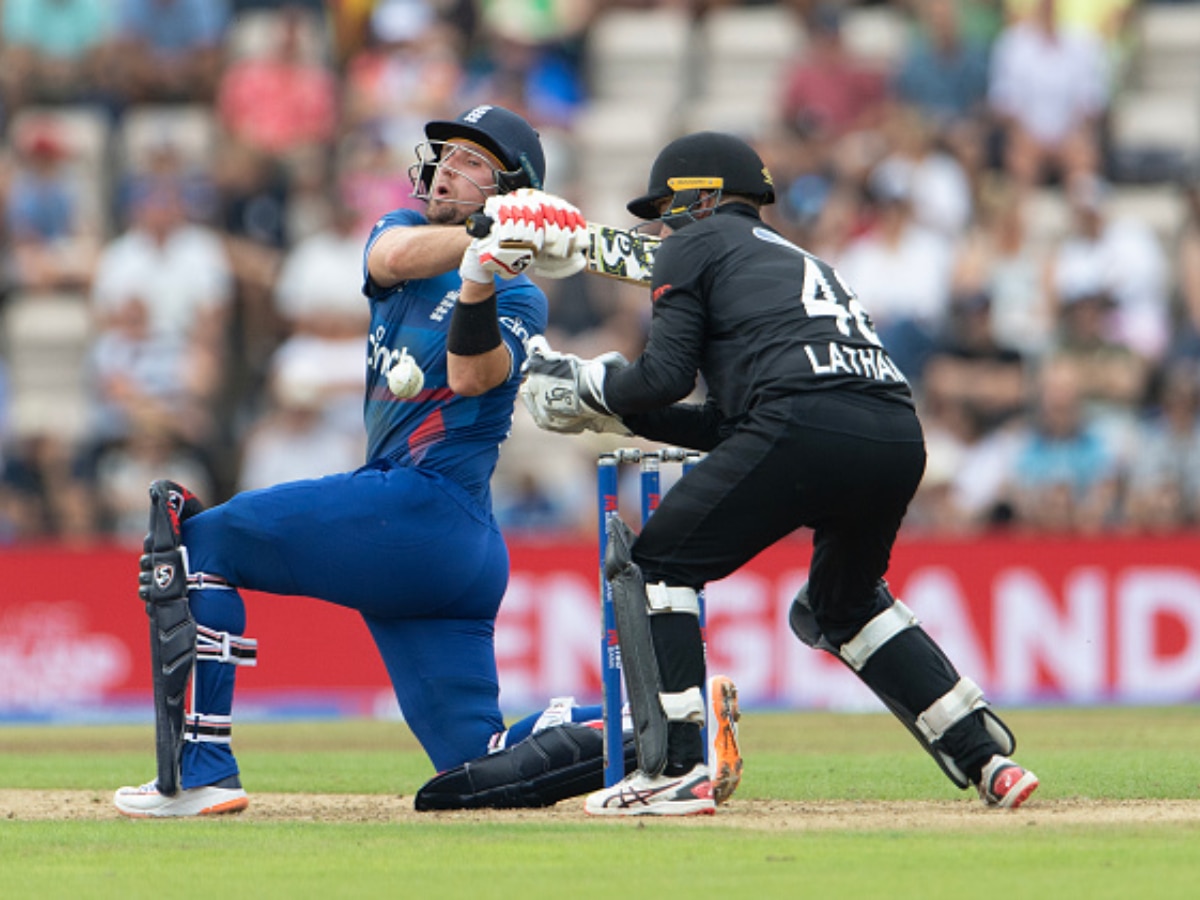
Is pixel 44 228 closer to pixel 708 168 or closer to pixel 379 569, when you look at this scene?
pixel 379 569

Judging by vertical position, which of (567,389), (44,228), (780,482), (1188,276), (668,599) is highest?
(44,228)

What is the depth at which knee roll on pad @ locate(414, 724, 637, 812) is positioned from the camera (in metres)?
7.41

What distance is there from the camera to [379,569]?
24.0ft

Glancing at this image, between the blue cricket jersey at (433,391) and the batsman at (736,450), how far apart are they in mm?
365

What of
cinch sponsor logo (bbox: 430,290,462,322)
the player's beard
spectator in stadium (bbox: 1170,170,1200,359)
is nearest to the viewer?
cinch sponsor logo (bbox: 430,290,462,322)

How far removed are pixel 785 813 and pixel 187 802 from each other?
2.01 m

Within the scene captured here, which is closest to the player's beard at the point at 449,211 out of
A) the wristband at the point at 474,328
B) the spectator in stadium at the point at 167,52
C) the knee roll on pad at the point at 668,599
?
the wristband at the point at 474,328

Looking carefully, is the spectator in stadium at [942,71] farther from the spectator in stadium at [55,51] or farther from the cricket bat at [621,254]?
the cricket bat at [621,254]

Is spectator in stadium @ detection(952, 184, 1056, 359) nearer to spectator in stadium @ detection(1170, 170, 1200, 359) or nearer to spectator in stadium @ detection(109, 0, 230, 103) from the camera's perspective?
spectator in stadium @ detection(1170, 170, 1200, 359)

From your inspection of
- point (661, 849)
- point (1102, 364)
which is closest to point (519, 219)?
point (661, 849)

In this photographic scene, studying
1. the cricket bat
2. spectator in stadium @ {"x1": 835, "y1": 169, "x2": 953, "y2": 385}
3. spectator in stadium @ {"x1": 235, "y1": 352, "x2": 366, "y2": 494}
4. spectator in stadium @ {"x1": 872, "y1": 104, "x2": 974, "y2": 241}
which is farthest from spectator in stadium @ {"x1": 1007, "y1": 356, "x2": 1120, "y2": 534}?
the cricket bat

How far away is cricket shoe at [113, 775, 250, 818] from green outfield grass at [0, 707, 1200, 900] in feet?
0.30

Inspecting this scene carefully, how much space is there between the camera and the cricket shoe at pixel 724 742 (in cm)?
723

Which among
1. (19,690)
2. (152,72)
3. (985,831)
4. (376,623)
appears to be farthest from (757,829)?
(152,72)
